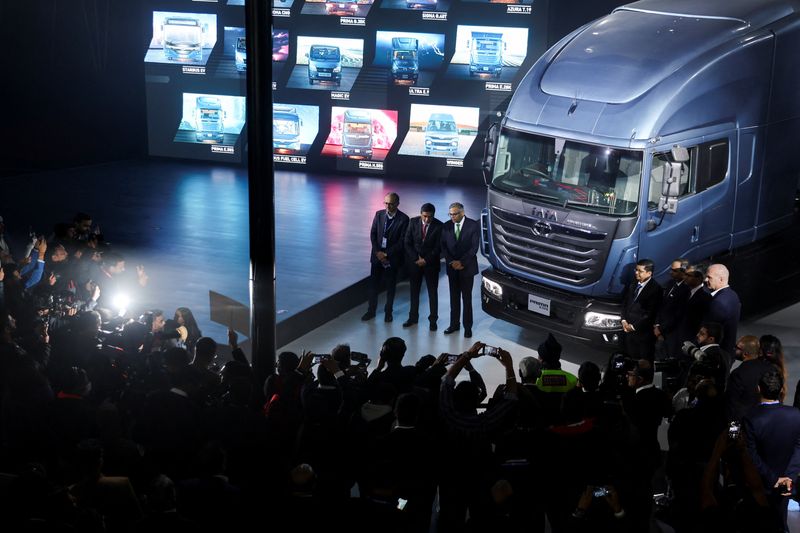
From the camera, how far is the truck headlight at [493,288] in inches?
475

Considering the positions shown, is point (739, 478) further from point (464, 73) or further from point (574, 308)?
point (464, 73)

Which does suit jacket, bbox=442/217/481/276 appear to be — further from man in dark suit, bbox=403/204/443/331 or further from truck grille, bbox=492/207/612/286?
truck grille, bbox=492/207/612/286

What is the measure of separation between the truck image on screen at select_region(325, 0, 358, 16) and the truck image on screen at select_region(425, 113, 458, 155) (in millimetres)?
3288

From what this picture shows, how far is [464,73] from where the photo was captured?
2280 centimetres

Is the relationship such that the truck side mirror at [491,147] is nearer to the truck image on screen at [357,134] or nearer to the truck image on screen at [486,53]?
the truck image on screen at [486,53]

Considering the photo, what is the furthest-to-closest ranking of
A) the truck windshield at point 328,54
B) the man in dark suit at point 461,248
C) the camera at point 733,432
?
the truck windshield at point 328,54 < the man in dark suit at point 461,248 < the camera at point 733,432

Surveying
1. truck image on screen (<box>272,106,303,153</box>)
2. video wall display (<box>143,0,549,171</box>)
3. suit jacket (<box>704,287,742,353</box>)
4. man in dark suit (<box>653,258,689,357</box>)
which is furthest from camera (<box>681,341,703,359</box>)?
truck image on screen (<box>272,106,303,153</box>)

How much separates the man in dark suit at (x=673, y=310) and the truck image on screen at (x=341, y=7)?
14908 millimetres

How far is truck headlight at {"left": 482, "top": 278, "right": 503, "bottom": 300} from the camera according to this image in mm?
12062

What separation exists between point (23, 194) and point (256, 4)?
14777 mm

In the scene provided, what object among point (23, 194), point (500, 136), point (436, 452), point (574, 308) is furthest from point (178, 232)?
point (436, 452)

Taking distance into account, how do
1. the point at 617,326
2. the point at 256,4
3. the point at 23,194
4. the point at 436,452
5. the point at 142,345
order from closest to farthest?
the point at 436,452, the point at 256,4, the point at 142,345, the point at 617,326, the point at 23,194

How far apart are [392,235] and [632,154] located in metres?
3.70

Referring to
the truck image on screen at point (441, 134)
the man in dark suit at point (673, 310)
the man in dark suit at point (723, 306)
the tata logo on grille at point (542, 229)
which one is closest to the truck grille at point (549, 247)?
the tata logo on grille at point (542, 229)
